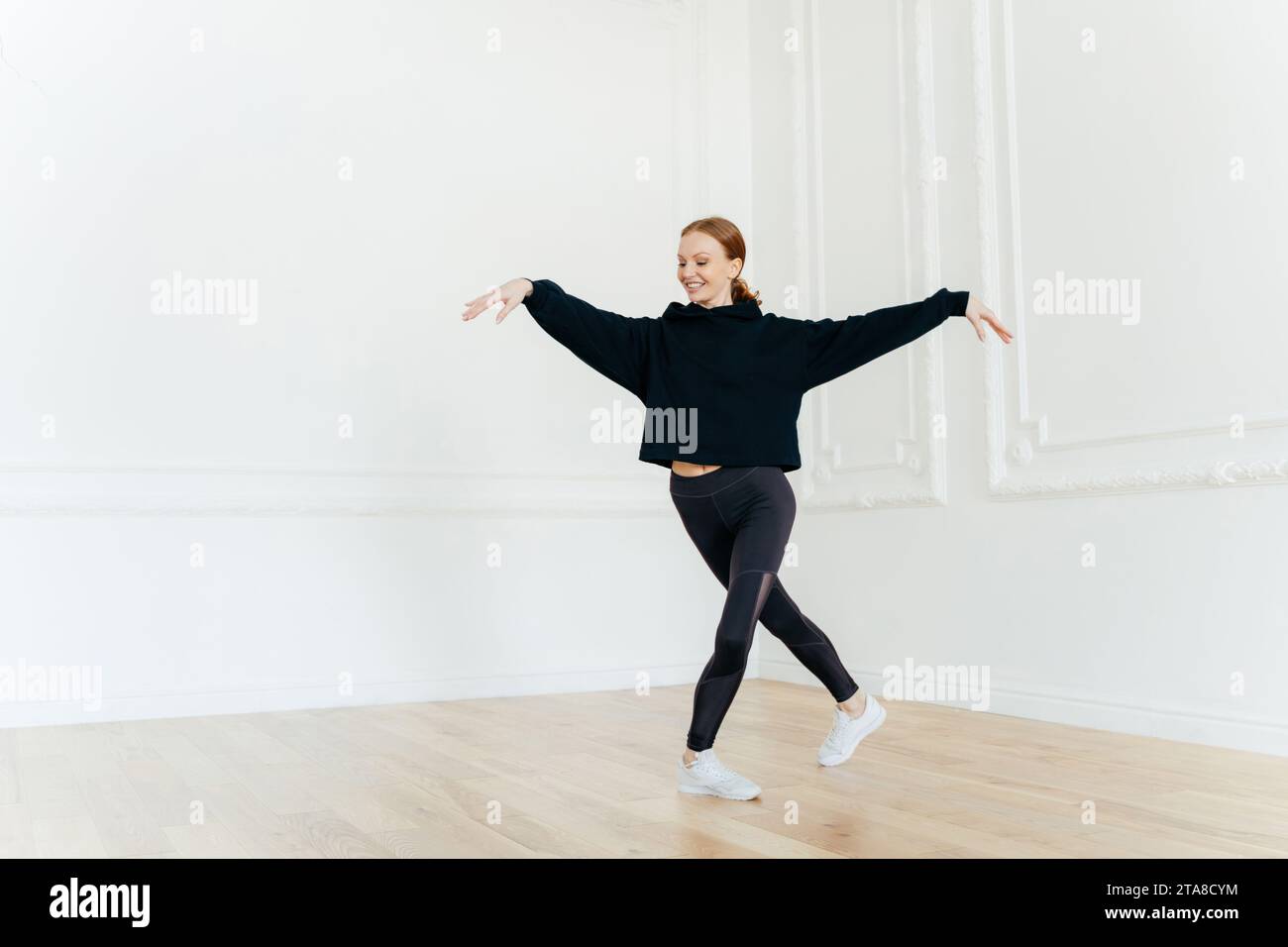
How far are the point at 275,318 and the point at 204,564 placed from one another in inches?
35.3

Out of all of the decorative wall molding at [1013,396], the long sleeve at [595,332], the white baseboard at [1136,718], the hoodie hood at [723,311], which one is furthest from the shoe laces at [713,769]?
the decorative wall molding at [1013,396]

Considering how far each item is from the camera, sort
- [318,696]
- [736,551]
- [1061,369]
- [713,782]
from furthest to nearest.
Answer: [318,696] → [1061,369] → [736,551] → [713,782]

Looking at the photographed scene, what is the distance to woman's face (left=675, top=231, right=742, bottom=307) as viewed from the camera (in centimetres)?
256

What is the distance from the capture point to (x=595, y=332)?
8.51 ft

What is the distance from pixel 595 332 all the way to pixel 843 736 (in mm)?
1154

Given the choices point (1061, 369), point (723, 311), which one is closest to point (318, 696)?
point (723, 311)

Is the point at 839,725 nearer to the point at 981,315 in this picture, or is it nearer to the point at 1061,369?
the point at 981,315

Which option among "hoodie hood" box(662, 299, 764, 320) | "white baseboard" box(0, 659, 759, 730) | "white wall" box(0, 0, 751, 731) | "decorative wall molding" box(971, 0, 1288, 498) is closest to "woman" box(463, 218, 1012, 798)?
"hoodie hood" box(662, 299, 764, 320)

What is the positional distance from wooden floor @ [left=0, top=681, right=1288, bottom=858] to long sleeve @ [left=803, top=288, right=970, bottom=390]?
0.95 m

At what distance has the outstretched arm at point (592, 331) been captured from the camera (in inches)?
100.0

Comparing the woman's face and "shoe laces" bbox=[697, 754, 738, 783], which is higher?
the woman's face

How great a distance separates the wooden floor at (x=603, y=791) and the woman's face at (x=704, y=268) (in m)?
1.12

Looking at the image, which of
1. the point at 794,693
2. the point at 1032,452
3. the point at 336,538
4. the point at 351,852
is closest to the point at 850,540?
the point at 794,693

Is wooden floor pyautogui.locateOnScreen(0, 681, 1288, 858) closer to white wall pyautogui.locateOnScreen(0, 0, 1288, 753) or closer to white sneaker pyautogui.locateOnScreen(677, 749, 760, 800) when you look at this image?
white sneaker pyautogui.locateOnScreen(677, 749, 760, 800)
